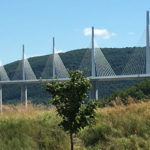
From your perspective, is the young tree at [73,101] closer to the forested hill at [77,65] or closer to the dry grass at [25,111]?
the dry grass at [25,111]

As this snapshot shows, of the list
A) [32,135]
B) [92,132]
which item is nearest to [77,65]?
[92,132]

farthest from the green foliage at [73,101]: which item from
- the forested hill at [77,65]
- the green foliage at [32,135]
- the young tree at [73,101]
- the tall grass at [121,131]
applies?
the forested hill at [77,65]

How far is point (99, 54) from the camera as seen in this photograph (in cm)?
4450

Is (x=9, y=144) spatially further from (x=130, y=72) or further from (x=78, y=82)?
(x=130, y=72)

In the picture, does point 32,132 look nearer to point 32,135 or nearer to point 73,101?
point 32,135

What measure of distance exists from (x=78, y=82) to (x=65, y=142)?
2.14 m

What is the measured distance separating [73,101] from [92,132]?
2.23 metres

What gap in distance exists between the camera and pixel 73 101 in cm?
804

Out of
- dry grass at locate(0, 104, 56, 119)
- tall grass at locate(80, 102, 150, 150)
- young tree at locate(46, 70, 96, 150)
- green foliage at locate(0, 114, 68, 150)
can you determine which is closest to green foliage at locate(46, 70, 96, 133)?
young tree at locate(46, 70, 96, 150)

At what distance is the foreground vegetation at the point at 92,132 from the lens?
9.05 metres

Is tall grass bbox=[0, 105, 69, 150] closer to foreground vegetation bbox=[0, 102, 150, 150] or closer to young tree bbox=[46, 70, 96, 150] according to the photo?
foreground vegetation bbox=[0, 102, 150, 150]

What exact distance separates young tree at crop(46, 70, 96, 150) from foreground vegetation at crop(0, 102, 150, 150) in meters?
1.29

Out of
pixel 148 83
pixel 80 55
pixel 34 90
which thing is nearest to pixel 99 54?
pixel 148 83

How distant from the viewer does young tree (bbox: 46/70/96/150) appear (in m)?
8.02
